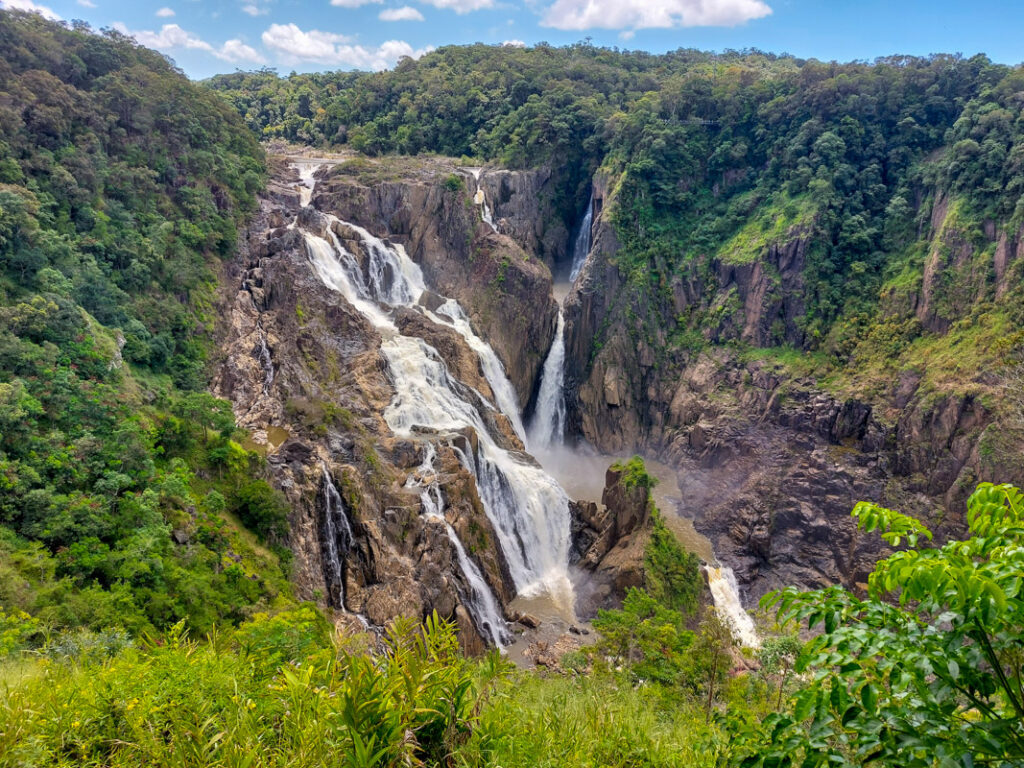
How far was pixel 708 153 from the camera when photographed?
43.6m

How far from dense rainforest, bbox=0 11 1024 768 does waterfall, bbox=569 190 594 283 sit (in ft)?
6.09

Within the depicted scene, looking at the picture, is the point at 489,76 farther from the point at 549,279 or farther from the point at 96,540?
the point at 96,540

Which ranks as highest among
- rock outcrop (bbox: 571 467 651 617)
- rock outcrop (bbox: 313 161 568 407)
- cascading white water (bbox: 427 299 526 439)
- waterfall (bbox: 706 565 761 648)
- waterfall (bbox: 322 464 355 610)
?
rock outcrop (bbox: 313 161 568 407)

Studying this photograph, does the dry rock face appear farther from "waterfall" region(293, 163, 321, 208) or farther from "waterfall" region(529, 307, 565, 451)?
"waterfall" region(529, 307, 565, 451)

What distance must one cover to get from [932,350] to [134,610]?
3405 cm

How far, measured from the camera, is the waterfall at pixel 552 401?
3753 centimetres

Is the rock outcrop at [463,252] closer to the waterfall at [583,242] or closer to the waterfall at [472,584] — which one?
the waterfall at [583,242]

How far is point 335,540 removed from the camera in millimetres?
19484

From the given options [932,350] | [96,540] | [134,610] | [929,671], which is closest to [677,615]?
[134,610]

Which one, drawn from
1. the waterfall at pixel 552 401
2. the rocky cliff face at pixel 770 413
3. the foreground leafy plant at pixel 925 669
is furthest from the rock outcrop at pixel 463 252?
the foreground leafy plant at pixel 925 669

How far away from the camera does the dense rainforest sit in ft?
11.0

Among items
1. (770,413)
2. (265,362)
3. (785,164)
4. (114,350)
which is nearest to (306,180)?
(265,362)

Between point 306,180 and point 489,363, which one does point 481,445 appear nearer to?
point 489,363

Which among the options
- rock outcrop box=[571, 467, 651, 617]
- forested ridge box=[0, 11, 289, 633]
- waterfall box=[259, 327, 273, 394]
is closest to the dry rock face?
waterfall box=[259, 327, 273, 394]
